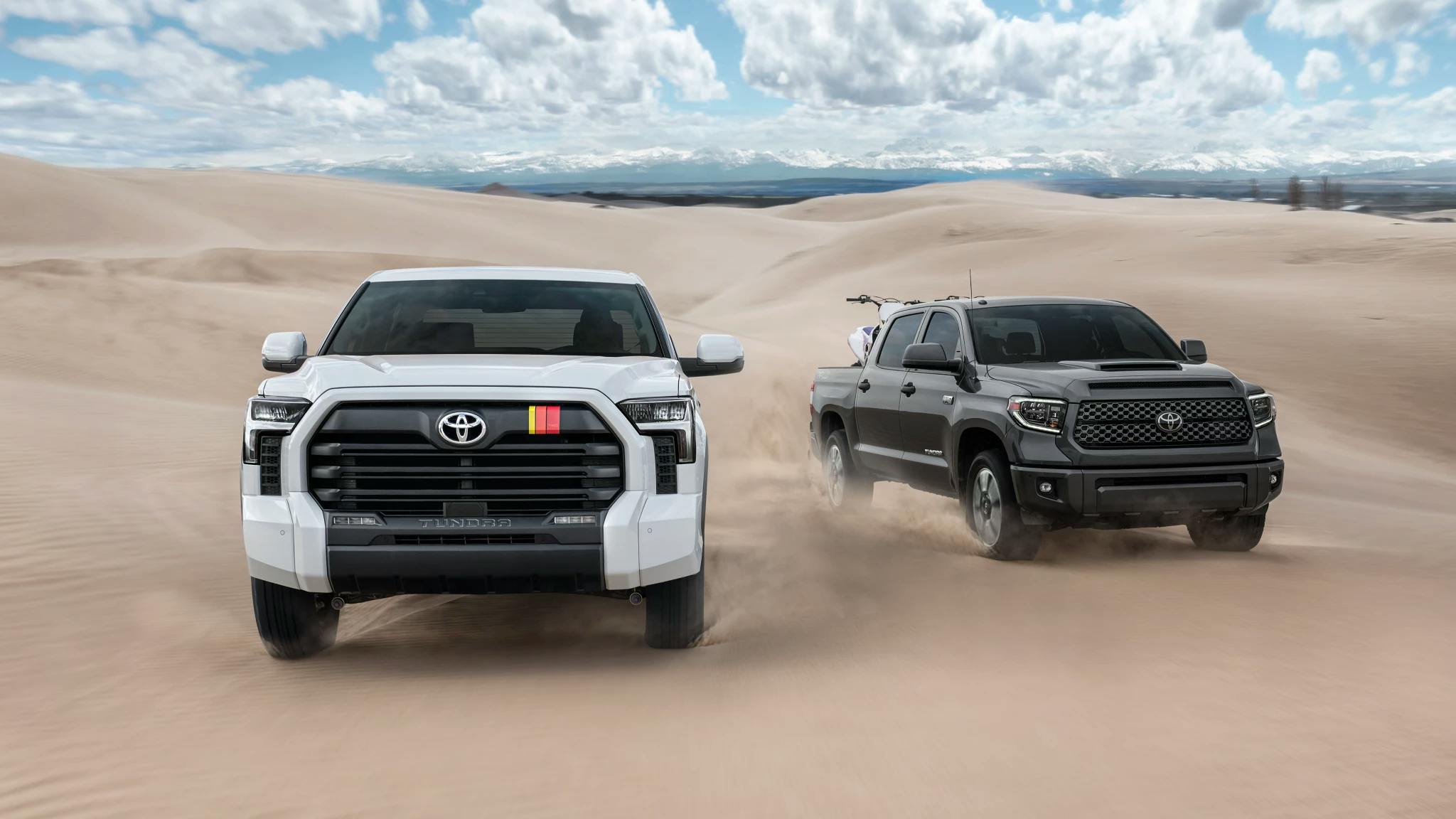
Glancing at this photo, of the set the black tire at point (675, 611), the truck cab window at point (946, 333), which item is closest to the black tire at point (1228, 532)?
the truck cab window at point (946, 333)

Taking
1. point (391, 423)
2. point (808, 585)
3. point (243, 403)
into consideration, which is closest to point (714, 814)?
point (391, 423)

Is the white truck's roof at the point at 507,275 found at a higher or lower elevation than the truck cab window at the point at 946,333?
higher

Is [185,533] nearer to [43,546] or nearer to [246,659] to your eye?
[43,546]

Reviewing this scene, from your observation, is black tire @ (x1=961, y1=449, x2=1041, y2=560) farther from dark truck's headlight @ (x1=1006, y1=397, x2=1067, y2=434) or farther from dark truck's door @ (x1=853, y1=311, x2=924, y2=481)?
dark truck's door @ (x1=853, y1=311, x2=924, y2=481)

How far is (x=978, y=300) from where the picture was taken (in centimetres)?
961

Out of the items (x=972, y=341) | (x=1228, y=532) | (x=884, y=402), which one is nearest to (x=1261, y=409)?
(x=1228, y=532)

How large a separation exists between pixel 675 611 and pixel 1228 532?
432 centimetres

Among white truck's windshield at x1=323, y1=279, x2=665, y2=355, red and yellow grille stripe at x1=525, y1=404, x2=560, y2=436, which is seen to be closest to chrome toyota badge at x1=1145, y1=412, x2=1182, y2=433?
white truck's windshield at x1=323, y1=279, x2=665, y2=355

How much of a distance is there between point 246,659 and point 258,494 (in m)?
1.02

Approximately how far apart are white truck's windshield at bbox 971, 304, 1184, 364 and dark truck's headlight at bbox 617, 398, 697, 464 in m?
3.82

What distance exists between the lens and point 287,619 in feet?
19.1

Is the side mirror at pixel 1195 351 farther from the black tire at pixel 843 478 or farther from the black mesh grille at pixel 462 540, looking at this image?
the black mesh grille at pixel 462 540

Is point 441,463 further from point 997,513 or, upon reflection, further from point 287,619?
point 997,513

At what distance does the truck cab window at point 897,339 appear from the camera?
34.2 ft
